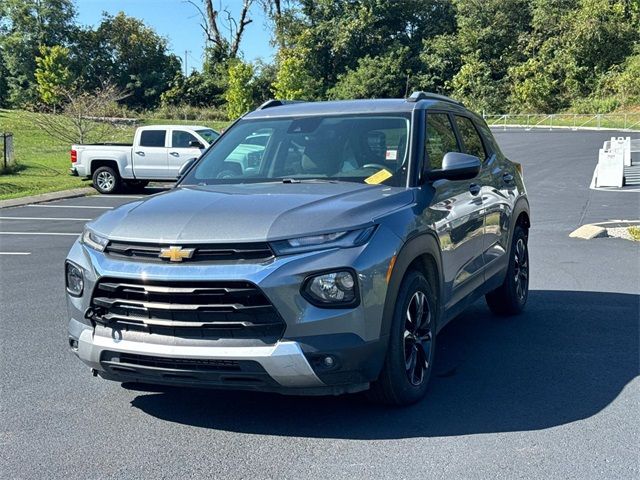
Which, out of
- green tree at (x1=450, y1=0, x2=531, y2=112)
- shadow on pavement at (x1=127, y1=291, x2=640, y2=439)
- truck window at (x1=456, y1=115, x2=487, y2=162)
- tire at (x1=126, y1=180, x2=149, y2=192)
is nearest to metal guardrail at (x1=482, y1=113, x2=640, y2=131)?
green tree at (x1=450, y1=0, x2=531, y2=112)

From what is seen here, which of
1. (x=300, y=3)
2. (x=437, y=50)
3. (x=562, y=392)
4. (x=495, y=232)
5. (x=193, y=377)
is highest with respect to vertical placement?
(x=300, y=3)

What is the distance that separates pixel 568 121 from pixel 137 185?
1611 inches

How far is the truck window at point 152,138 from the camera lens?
21.8 metres

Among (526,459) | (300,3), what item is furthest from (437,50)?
(526,459)

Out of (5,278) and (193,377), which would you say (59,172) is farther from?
(193,377)

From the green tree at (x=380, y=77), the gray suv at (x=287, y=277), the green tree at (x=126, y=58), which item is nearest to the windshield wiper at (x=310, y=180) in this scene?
the gray suv at (x=287, y=277)

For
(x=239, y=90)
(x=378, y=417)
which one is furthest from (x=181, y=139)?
(x=239, y=90)

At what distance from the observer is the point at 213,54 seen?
72.3 m

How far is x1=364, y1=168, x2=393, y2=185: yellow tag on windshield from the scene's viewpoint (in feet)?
16.4

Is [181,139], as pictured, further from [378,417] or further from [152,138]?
[378,417]

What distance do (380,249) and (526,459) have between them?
4.32 feet

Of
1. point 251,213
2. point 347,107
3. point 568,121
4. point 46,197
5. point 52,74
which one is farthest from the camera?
point 52,74

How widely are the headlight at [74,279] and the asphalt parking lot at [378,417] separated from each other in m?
0.77

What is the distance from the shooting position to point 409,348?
4656 millimetres
